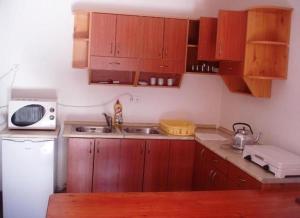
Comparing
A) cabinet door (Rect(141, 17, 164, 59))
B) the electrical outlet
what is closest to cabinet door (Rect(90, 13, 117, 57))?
cabinet door (Rect(141, 17, 164, 59))

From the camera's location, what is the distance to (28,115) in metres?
3.71

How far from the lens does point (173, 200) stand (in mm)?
2020

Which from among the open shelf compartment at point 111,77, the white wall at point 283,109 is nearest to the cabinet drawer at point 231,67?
the white wall at point 283,109

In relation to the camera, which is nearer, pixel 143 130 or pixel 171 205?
pixel 171 205

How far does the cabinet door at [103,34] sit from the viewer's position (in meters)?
3.75

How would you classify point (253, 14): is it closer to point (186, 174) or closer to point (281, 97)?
point (281, 97)

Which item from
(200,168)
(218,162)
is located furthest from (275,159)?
(200,168)

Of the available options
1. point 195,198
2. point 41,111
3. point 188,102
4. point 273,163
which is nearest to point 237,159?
point 273,163

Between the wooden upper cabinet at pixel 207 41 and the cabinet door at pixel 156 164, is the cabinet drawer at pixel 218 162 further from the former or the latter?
the wooden upper cabinet at pixel 207 41

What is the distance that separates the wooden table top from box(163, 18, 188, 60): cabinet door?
81.3 inches

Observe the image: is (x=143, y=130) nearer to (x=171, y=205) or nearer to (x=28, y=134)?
(x=28, y=134)

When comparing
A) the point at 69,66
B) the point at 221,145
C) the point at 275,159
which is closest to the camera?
the point at 275,159

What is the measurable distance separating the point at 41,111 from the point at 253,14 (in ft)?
7.50

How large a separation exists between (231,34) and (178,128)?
118cm
